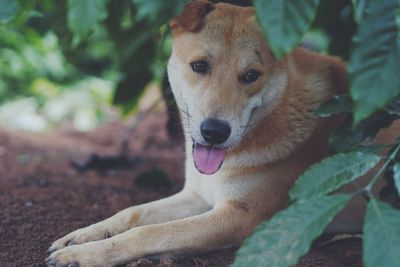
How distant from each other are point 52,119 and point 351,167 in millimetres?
5349

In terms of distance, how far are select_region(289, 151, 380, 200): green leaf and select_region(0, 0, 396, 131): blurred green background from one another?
1.56 m

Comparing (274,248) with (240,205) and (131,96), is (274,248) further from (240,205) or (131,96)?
(131,96)

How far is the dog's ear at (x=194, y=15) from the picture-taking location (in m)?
2.86

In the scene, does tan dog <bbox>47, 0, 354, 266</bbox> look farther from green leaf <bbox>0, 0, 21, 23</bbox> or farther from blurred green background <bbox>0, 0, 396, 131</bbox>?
green leaf <bbox>0, 0, 21, 23</bbox>

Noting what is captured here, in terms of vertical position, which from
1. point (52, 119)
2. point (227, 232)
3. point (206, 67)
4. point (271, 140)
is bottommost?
point (52, 119)

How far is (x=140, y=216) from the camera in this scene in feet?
10.1

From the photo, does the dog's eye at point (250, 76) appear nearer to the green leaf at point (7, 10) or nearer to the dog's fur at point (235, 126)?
the dog's fur at point (235, 126)

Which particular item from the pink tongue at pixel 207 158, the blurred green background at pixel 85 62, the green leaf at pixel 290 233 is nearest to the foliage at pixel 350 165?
the green leaf at pixel 290 233

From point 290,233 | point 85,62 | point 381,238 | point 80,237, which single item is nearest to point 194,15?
point 80,237

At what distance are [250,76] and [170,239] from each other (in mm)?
808

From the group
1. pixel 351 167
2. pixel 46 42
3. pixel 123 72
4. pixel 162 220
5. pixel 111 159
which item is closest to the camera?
pixel 351 167

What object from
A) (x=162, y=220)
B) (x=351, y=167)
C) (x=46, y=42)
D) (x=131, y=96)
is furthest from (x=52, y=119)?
(x=351, y=167)

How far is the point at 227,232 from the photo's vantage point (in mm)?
2729

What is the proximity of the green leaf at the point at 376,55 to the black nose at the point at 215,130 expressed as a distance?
91cm
